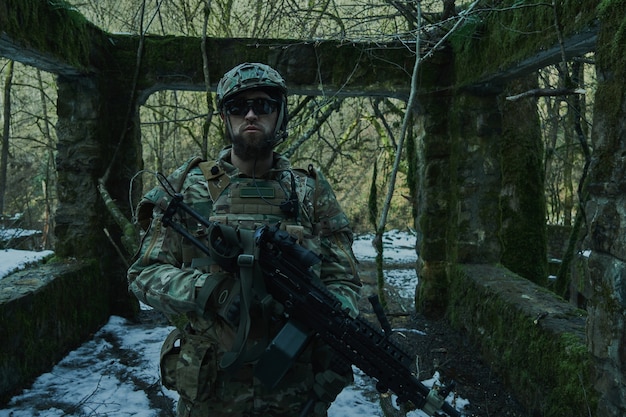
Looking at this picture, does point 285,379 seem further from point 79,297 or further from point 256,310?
point 79,297

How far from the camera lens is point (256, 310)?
6.03 ft

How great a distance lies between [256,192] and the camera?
2041mm

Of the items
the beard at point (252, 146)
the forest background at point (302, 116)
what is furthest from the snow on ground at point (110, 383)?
the beard at point (252, 146)

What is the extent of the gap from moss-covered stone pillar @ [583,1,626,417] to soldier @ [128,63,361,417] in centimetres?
123

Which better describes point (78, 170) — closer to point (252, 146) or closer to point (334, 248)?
point (252, 146)

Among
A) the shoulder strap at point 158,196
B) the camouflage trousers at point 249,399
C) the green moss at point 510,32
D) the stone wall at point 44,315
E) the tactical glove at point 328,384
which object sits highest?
the green moss at point 510,32

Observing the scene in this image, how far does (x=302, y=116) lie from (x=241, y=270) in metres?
5.83

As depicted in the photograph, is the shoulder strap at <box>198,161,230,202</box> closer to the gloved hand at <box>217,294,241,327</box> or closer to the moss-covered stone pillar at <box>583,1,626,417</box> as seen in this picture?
the gloved hand at <box>217,294,241,327</box>

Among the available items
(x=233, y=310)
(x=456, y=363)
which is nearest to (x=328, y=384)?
(x=233, y=310)

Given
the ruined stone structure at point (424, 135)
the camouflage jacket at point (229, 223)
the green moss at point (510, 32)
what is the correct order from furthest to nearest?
the ruined stone structure at point (424, 135)
the green moss at point (510, 32)
the camouflage jacket at point (229, 223)

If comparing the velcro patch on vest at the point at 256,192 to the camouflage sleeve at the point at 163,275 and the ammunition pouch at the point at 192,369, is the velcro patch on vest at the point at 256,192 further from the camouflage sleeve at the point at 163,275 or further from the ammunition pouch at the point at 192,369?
the ammunition pouch at the point at 192,369

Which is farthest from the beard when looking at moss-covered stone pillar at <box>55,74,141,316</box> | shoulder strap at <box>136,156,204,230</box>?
moss-covered stone pillar at <box>55,74,141,316</box>

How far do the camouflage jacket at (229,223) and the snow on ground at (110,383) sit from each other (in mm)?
1999

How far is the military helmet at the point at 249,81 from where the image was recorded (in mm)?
2006
